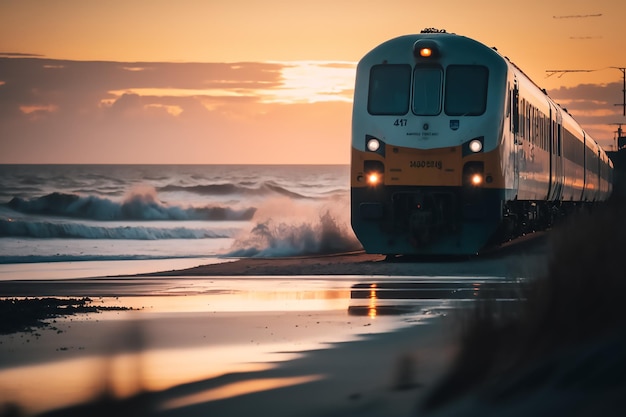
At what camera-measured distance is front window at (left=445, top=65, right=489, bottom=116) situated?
22.6 metres

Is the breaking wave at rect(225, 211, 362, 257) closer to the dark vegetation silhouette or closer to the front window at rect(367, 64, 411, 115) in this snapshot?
the front window at rect(367, 64, 411, 115)

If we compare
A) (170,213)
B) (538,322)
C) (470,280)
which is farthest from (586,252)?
(170,213)

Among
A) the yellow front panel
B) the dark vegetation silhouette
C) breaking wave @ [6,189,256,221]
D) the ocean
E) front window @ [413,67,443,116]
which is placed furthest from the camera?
breaking wave @ [6,189,256,221]

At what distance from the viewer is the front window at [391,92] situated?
74.1ft

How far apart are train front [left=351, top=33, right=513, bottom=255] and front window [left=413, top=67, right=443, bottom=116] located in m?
0.02

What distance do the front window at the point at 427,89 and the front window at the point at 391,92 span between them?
0.48ft

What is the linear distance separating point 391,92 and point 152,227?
35414 millimetres

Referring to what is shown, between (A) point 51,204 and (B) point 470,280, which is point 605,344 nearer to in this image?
(B) point 470,280

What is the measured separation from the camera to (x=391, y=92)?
22672 millimetres

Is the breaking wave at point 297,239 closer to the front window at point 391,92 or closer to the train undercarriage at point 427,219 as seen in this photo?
the train undercarriage at point 427,219

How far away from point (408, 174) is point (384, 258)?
136 inches

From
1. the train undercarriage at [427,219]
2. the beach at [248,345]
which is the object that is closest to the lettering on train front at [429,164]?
the train undercarriage at [427,219]

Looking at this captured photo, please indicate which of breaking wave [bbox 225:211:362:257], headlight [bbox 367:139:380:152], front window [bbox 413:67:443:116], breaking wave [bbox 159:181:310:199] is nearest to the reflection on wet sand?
headlight [bbox 367:139:380:152]

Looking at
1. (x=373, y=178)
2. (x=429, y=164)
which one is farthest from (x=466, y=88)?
(x=373, y=178)
